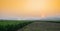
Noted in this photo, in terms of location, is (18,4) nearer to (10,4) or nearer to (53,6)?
(10,4)

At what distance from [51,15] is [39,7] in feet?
0.58

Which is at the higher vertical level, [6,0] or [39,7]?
[6,0]

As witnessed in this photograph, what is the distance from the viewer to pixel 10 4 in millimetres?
1353

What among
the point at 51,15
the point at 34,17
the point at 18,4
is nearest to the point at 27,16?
the point at 34,17

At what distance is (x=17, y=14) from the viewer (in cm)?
133

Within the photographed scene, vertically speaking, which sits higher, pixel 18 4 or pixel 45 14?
pixel 18 4

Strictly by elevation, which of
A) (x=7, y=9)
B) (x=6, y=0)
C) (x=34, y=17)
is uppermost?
(x=6, y=0)

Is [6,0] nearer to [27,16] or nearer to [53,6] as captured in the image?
[27,16]

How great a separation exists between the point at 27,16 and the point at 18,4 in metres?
0.19

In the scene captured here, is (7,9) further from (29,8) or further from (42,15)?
(42,15)

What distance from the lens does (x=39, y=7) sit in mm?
1306

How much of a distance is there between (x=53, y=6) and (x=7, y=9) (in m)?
0.59

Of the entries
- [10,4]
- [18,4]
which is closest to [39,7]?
[18,4]

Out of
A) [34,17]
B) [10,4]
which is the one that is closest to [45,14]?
[34,17]
